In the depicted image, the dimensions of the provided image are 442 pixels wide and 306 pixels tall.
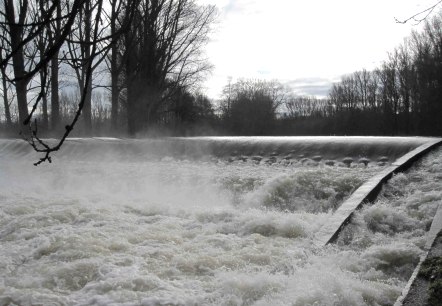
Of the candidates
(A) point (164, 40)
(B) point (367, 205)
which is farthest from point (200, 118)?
(B) point (367, 205)

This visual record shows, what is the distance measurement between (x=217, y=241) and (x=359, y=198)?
1.94 m

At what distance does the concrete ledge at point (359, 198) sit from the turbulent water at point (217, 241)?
104 millimetres

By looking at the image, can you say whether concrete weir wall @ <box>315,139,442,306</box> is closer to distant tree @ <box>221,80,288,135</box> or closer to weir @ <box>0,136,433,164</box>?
weir @ <box>0,136,433,164</box>

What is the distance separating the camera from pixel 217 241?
15.0 ft

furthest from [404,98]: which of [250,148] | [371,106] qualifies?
[250,148]

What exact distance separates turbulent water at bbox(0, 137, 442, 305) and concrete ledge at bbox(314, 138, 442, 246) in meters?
0.10

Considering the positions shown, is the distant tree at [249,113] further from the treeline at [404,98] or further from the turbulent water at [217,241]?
the turbulent water at [217,241]

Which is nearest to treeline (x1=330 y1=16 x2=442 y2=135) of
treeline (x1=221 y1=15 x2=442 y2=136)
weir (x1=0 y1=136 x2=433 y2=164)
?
treeline (x1=221 y1=15 x2=442 y2=136)

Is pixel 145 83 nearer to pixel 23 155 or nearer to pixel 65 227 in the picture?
pixel 23 155

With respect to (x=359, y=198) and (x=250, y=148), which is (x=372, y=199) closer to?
(x=359, y=198)

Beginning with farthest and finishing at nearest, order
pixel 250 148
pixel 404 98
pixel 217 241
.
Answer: pixel 404 98, pixel 250 148, pixel 217 241

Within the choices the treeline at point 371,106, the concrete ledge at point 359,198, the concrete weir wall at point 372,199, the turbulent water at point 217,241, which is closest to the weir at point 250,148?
the turbulent water at point 217,241

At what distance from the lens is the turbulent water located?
10.9 ft

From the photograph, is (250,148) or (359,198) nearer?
(359,198)
